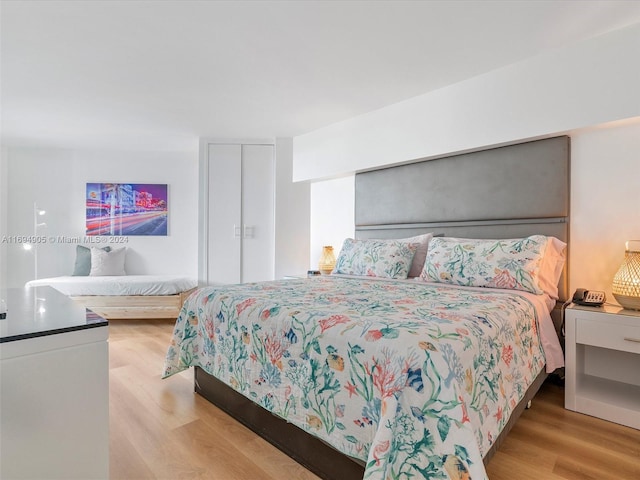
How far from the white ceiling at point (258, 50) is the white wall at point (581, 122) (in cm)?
13

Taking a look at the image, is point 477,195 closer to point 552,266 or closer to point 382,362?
point 552,266

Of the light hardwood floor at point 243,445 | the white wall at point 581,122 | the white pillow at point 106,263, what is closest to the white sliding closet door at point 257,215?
the white pillow at point 106,263

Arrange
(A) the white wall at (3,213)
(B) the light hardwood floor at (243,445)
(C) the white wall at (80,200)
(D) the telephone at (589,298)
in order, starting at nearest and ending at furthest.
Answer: (B) the light hardwood floor at (243,445), (D) the telephone at (589,298), (A) the white wall at (3,213), (C) the white wall at (80,200)

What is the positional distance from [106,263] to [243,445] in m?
3.94

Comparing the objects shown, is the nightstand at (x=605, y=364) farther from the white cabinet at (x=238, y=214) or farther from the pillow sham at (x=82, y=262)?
the pillow sham at (x=82, y=262)

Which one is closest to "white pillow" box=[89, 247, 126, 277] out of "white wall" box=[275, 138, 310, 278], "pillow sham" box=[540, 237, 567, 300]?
"white wall" box=[275, 138, 310, 278]

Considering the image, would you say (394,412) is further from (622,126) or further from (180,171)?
(180,171)

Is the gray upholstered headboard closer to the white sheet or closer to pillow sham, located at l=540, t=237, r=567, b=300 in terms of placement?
pillow sham, located at l=540, t=237, r=567, b=300

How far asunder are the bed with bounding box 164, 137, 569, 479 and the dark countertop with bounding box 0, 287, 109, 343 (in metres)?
0.81

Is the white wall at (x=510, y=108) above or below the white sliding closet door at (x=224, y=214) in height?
above

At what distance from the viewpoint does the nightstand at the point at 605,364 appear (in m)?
1.91

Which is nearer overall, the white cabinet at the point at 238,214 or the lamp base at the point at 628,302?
the lamp base at the point at 628,302

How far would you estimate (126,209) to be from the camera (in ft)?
16.9

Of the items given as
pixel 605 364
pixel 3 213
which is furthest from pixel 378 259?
pixel 3 213
